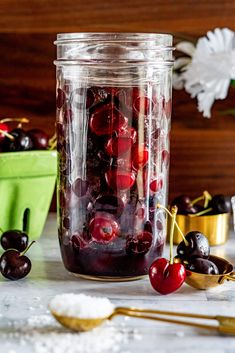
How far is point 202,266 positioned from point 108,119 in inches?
7.5

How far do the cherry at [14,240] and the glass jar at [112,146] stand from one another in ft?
0.24

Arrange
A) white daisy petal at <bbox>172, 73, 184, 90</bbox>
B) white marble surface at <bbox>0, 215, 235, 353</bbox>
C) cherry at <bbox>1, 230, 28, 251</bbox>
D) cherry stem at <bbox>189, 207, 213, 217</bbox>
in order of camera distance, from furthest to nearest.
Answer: white daisy petal at <bbox>172, 73, 184, 90</bbox> < cherry stem at <bbox>189, 207, 213, 217</bbox> < cherry at <bbox>1, 230, 28, 251</bbox> < white marble surface at <bbox>0, 215, 235, 353</bbox>

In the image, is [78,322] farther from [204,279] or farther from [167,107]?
[167,107]

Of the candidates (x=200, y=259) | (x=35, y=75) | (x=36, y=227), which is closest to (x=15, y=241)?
(x=36, y=227)

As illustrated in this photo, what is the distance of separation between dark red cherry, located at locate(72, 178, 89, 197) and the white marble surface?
0.33ft

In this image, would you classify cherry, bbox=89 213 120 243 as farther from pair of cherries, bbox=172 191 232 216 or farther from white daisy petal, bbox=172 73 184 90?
white daisy petal, bbox=172 73 184 90

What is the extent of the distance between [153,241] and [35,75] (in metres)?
0.43

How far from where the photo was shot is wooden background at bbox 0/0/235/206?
119 cm

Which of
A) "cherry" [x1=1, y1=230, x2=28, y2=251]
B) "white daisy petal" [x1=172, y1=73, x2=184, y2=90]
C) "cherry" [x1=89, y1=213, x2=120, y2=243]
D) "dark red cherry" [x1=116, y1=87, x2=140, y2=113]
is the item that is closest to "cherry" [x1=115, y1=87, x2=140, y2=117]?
"dark red cherry" [x1=116, y1=87, x2=140, y2=113]

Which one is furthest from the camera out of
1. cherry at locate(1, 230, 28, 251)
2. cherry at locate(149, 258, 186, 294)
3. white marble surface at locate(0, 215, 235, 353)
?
cherry at locate(1, 230, 28, 251)

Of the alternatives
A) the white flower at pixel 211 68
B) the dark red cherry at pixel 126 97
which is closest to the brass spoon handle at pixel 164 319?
the dark red cherry at pixel 126 97

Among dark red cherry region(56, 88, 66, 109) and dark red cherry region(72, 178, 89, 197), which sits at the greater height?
dark red cherry region(56, 88, 66, 109)

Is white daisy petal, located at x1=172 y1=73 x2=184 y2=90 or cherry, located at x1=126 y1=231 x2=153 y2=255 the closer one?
cherry, located at x1=126 y1=231 x2=153 y2=255

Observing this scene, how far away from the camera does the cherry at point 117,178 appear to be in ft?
2.80
